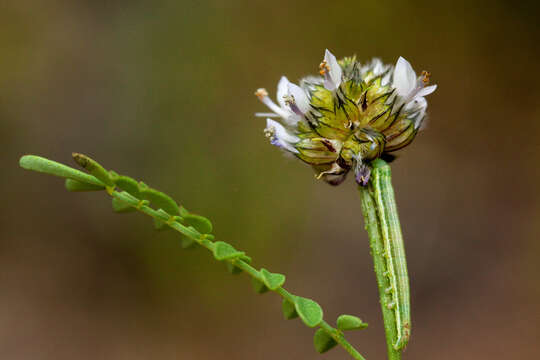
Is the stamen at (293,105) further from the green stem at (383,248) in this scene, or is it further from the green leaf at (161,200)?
the green leaf at (161,200)

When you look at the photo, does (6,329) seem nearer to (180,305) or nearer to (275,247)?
(180,305)

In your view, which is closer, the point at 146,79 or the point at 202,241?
the point at 202,241

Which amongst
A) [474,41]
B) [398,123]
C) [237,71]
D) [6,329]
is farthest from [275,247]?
[398,123]

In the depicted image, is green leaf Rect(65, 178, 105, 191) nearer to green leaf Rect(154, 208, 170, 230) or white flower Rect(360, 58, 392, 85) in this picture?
green leaf Rect(154, 208, 170, 230)

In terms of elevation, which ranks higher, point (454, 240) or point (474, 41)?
point (474, 41)

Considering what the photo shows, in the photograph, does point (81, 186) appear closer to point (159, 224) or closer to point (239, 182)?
point (159, 224)

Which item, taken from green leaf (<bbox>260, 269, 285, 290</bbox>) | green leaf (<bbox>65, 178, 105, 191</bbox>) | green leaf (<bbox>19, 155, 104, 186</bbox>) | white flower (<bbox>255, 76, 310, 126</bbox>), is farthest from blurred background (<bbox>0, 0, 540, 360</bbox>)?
green leaf (<bbox>19, 155, 104, 186</bbox>)

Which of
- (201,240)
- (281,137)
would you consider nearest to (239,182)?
(281,137)
